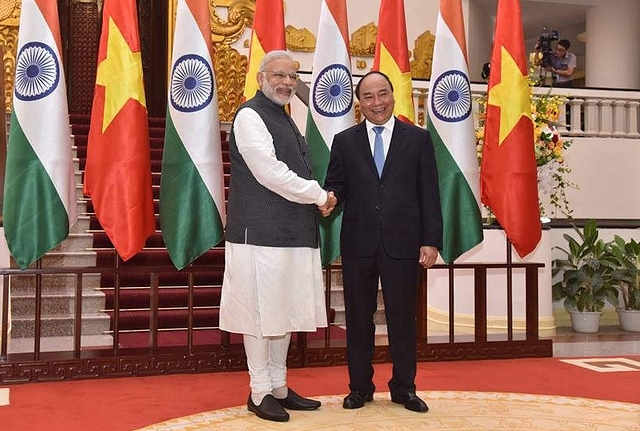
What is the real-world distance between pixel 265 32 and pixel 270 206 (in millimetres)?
1615

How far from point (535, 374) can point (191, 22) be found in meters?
2.79

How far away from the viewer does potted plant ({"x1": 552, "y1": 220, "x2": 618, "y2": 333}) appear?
689 centimetres

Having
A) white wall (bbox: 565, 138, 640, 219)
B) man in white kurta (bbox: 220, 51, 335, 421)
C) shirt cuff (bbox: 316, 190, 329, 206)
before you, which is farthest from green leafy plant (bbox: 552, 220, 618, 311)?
shirt cuff (bbox: 316, 190, 329, 206)

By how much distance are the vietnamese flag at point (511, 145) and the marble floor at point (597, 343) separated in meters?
1.12

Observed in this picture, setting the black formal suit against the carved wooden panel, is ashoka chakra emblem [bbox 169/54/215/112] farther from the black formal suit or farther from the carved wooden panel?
the carved wooden panel

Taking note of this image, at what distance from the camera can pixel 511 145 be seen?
4895 millimetres

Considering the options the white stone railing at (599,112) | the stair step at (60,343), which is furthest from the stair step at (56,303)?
the white stone railing at (599,112)

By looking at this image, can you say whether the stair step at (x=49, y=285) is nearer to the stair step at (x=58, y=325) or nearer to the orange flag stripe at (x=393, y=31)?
the stair step at (x=58, y=325)

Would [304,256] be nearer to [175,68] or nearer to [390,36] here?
[175,68]

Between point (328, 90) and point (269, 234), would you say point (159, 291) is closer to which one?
point (328, 90)

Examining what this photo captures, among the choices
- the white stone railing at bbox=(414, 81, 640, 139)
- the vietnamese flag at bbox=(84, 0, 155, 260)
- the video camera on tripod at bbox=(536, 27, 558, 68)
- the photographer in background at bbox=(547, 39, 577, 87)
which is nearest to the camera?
the vietnamese flag at bbox=(84, 0, 155, 260)

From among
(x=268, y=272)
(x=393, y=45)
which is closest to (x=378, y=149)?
(x=268, y=272)

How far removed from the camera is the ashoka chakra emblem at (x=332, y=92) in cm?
484

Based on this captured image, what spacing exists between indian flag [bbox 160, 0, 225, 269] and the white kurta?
0.92 meters
